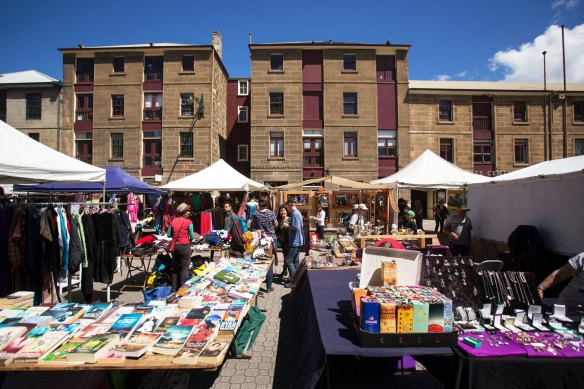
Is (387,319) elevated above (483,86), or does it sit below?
below

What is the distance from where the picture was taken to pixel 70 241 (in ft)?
16.2


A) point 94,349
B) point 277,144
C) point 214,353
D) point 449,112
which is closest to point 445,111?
point 449,112

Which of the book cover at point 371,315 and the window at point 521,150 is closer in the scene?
the book cover at point 371,315

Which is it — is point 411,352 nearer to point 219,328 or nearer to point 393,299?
point 393,299

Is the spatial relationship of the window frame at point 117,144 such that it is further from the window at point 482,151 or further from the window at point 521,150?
the window at point 521,150

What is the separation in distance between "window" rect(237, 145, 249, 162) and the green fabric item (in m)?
21.8

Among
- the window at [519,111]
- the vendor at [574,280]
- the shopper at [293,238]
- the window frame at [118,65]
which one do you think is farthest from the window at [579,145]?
the window frame at [118,65]

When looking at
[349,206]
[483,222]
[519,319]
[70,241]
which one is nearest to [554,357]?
[519,319]

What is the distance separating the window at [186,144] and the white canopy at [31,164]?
17.8 m

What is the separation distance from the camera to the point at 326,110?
23.0 metres

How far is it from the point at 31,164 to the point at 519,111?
2952 cm

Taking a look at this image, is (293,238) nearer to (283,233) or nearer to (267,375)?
(283,233)

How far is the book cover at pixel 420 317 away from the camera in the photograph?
2314 mm

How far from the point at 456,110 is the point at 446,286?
80.0 ft
